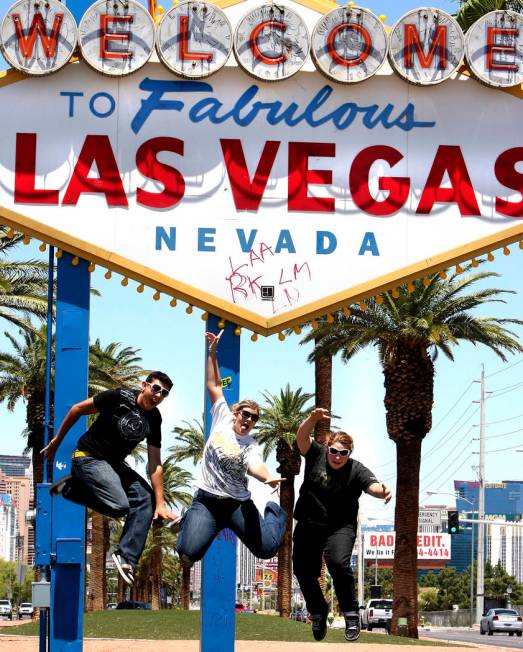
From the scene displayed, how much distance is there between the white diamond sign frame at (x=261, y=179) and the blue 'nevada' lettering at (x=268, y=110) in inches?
0.6

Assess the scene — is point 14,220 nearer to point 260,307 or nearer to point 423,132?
point 260,307

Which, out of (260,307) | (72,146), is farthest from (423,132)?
(72,146)

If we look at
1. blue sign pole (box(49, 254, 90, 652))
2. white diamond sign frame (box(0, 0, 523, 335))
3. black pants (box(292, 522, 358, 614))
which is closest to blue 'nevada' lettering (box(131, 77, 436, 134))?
white diamond sign frame (box(0, 0, 523, 335))

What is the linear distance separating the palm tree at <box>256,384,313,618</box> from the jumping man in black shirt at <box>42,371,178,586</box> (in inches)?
1502

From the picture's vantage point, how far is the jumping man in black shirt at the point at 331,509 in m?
11.2

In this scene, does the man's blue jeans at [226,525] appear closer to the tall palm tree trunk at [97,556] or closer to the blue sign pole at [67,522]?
the blue sign pole at [67,522]

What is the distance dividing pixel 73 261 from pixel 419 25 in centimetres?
458

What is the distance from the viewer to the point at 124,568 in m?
10.6

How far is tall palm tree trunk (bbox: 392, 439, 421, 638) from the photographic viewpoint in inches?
1326

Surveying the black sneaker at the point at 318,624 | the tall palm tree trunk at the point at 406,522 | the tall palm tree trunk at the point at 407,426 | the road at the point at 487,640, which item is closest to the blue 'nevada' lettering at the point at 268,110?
the black sneaker at the point at 318,624

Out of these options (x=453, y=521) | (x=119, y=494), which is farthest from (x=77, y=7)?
(x=453, y=521)

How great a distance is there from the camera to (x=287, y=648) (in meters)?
29.0

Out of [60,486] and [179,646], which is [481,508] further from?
[60,486]

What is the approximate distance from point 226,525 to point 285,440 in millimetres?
39678
